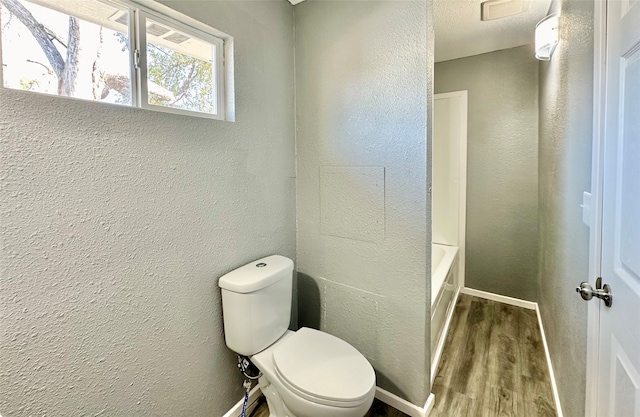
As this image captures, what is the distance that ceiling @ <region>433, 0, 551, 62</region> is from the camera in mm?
1937

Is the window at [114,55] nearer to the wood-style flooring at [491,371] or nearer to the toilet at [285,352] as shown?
the toilet at [285,352]

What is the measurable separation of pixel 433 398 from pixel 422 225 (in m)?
0.97

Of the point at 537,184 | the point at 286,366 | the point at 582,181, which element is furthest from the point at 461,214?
the point at 286,366

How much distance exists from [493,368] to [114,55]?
2573 mm

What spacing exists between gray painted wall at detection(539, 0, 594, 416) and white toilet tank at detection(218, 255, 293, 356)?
1274 mm

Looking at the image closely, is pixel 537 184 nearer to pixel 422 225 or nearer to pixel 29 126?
pixel 422 225

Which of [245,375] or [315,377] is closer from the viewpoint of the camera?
[315,377]

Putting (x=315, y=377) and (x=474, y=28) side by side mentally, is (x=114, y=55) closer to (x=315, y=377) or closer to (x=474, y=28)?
(x=315, y=377)

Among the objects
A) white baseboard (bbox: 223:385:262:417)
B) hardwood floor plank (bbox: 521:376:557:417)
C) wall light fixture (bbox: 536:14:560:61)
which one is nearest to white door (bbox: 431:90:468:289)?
wall light fixture (bbox: 536:14:560:61)

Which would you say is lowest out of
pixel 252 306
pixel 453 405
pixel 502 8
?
pixel 453 405

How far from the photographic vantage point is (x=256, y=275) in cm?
137

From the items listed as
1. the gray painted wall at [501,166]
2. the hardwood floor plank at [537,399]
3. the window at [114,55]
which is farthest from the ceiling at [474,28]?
the hardwood floor plank at [537,399]

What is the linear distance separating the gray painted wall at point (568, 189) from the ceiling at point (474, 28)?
0.31 m

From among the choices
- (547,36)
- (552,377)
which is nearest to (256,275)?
(552,377)
